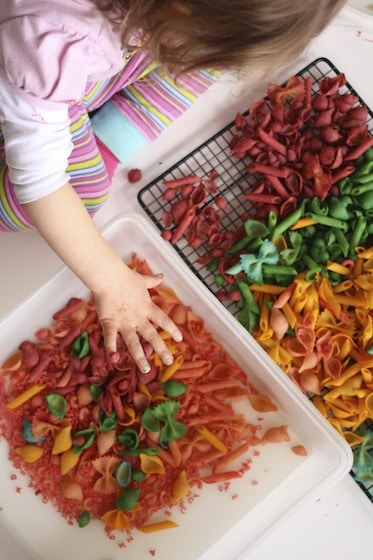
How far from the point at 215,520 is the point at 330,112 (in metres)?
0.57

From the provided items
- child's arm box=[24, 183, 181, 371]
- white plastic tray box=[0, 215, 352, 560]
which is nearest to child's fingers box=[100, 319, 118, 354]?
child's arm box=[24, 183, 181, 371]

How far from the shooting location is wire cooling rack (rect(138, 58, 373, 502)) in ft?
2.71

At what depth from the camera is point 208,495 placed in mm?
768

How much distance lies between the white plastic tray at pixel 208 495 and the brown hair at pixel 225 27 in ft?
1.03

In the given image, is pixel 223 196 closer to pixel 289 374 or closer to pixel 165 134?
pixel 165 134

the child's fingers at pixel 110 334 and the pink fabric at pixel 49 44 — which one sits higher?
the pink fabric at pixel 49 44

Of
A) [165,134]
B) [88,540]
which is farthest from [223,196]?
[88,540]

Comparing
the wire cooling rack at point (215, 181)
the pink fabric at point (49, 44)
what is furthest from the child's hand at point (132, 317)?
the pink fabric at point (49, 44)

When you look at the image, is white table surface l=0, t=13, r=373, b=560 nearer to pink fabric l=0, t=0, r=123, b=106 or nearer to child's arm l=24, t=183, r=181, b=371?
child's arm l=24, t=183, r=181, b=371

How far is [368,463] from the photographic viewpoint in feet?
2.51

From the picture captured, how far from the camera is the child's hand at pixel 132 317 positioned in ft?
2.26

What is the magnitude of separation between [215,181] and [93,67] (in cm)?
33

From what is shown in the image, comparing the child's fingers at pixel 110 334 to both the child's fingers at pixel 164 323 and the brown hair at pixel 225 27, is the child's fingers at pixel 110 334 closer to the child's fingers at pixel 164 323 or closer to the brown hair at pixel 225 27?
the child's fingers at pixel 164 323

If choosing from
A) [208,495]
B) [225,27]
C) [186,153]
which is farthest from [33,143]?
[208,495]
